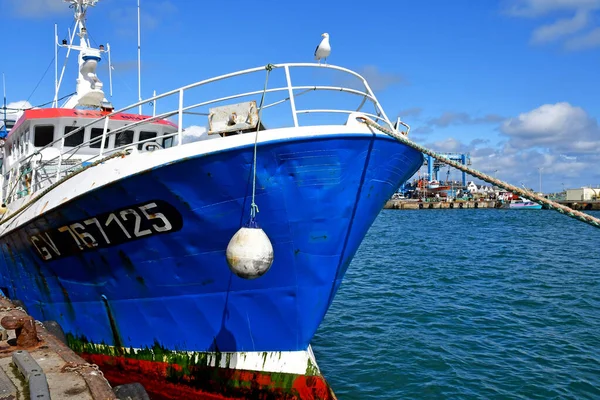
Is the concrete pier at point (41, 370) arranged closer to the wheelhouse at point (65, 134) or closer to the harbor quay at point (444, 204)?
the wheelhouse at point (65, 134)

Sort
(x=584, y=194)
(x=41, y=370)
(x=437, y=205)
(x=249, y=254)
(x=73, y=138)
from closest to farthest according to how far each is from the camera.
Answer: (x=41, y=370), (x=249, y=254), (x=73, y=138), (x=584, y=194), (x=437, y=205)

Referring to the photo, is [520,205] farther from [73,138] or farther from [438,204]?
[73,138]

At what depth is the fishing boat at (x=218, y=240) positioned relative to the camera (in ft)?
17.5

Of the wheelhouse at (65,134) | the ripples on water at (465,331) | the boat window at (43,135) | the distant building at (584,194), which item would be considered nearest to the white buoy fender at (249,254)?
the ripples on water at (465,331)

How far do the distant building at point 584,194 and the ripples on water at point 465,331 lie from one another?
6754 centimetres

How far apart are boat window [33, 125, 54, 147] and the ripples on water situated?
6.50 meters

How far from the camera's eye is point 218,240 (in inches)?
Answer: 224

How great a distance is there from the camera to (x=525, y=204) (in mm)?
80062

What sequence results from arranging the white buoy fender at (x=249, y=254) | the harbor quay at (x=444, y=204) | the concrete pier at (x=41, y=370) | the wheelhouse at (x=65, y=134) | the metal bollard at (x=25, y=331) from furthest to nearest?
the harbor quay at (x=444, y=204) < the wheelhouse at (x=65, y=134) < the metal bollard at (x=25, y=331) < the white buoy fender at (x=249, y=254) < the concrete pier at (x=41, y=370)

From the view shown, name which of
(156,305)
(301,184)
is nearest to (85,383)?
(156,305)

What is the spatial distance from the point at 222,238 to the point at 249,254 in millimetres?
962

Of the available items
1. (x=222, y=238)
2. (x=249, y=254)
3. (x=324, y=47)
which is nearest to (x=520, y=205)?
(x=324, y=47)

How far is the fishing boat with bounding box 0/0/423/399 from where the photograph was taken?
17.5 ft

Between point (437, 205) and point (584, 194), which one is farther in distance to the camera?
point (437, 205)
